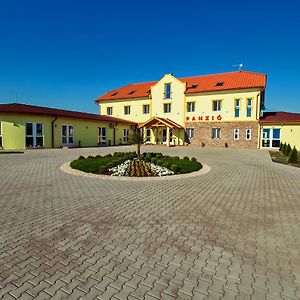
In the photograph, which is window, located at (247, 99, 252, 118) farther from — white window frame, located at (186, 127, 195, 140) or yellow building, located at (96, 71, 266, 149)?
white window frame, located at (186, 127, 195, 140)

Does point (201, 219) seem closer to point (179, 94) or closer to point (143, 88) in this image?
point (179, 94)

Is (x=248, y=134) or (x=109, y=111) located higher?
(x=109, y=111)

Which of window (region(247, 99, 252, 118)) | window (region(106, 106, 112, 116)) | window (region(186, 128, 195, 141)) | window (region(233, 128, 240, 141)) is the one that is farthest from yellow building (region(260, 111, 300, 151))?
window (region(106, 106, 112, 116))

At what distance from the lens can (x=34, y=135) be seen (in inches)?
926

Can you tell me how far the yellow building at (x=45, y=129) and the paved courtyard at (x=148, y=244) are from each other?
56.5 feet

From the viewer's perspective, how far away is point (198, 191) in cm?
771

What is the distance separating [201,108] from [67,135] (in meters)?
17.9

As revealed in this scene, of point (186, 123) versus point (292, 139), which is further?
point (186, 123)

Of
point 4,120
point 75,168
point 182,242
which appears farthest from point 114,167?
point 4,120

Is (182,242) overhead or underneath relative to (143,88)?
underneath

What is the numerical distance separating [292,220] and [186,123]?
94.6ft

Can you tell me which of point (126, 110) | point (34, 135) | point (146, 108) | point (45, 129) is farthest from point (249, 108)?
point (34, 135)

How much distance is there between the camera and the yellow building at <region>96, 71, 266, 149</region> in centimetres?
2988

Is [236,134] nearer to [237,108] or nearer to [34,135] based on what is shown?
[237,108]
